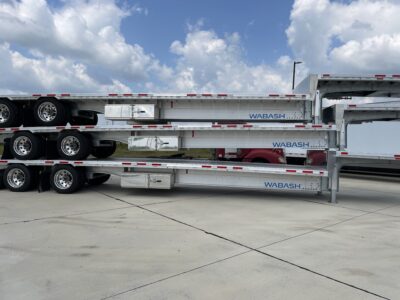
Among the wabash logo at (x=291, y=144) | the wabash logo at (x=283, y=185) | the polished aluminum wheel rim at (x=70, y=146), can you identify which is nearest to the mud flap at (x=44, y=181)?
the polished aluminum wheel rim at (x=70, y=146)

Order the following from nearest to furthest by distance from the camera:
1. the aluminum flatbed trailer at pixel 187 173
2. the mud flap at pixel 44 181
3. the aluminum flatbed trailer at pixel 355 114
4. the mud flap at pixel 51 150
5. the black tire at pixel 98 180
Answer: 1. the aluminum flatbed trailer at pixel 355 114
2. the aluminum flatbed trailer at pixel 187 173
3. the mud flap at pixel 44 181
4. the mud flap at pixel 51 150
5. the black tire at pixel 98 180

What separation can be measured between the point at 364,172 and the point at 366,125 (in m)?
7.37

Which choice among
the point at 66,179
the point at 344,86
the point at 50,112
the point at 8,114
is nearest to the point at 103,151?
the point at 66,179

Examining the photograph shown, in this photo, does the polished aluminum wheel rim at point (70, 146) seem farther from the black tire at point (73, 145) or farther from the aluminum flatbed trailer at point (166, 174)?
the aluminum flatbed trailer at point (166, 174)

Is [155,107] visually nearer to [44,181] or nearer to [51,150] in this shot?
[51,150]

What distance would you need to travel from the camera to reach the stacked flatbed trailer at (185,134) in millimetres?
7398

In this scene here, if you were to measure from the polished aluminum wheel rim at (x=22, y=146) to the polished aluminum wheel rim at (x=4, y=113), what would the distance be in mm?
645

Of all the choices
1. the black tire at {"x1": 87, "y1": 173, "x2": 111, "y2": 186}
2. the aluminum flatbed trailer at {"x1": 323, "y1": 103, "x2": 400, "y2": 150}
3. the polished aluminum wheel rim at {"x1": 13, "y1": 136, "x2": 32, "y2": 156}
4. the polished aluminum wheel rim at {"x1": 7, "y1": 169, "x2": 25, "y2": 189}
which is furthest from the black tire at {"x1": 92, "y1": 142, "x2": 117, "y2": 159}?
the aluminum flatbed trailer at {"x1": 323, "y1": 103, "x2": 400, "y2": 150}

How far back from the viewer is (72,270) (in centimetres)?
363

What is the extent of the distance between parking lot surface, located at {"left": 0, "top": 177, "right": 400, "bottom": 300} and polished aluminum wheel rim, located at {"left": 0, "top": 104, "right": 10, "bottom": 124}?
93.5 inches

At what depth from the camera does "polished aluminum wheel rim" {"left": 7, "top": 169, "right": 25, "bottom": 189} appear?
859 cm

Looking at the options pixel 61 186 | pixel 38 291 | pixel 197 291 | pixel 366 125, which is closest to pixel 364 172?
pixel 366 125

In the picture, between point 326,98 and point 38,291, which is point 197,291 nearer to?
point 38,291

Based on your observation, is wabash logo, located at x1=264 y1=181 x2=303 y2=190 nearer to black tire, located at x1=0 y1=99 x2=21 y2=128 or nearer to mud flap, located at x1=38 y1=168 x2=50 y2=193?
mud flap, located at x1=38 y1=168 x2=50 y2=193
